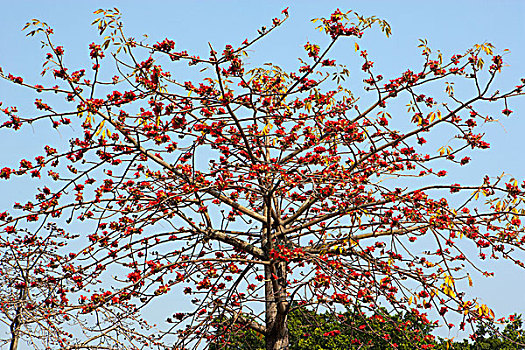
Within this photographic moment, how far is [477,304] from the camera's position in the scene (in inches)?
191

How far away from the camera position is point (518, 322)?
9.65 m

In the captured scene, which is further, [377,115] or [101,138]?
[377,115]

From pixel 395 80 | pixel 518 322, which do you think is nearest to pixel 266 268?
pixel 395 80

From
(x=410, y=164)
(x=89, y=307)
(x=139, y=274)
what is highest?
(x=410, y=164)

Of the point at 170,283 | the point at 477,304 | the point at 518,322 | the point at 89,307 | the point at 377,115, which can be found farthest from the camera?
the point at 518,322

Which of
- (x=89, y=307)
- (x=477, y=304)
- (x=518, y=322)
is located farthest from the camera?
(x=518, y=322)

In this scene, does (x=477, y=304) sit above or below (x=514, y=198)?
below

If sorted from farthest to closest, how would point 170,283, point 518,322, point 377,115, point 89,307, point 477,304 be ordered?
1. point 518,322
2. point 377,115
3. point 170,283
4. point 89,307
5. point 477,304

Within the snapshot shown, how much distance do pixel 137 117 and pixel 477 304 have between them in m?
3.83

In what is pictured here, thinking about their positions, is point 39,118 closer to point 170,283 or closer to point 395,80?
point 170,283

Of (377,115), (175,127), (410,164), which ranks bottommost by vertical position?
(175,127)

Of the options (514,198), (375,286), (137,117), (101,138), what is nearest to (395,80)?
(514,198)

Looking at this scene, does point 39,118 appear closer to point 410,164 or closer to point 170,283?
point 170,283

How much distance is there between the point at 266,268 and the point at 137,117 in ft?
7.86
